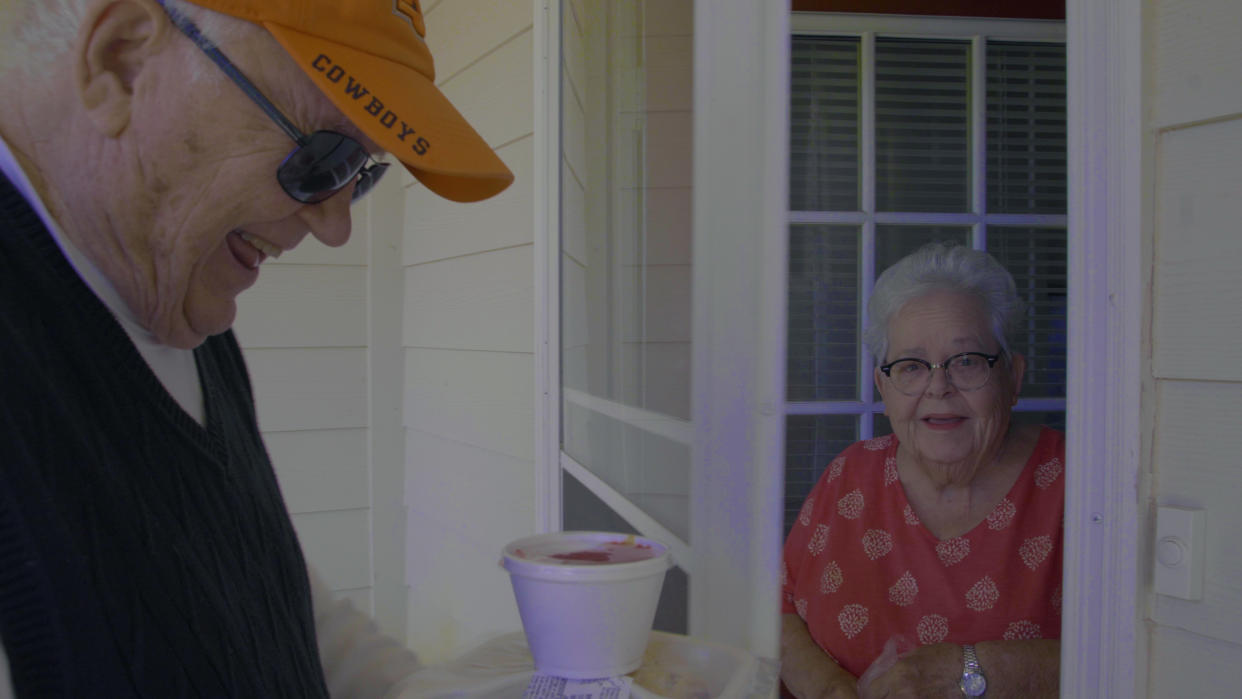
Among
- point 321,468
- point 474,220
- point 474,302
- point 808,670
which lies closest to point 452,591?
point 321,468

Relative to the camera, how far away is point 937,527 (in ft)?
7.14

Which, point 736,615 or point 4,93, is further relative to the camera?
point 736,615

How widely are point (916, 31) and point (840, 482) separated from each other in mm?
1854

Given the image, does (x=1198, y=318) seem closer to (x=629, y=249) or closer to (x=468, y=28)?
(x=629, y=249)

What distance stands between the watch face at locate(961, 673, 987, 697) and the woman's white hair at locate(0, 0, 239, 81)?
5.98ft

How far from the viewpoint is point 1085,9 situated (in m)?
1.32

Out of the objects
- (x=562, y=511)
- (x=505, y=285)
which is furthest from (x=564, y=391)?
(x=505, y=285)

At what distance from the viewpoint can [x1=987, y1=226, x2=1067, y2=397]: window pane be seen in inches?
130

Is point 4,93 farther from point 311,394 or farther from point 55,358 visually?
point 311,394

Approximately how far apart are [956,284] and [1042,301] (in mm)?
1201

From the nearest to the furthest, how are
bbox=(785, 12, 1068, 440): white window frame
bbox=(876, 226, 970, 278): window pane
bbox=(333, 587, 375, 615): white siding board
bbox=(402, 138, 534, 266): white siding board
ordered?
bbox=(402, 138, 534, 266): white siding board < bbox=(785, 12, 1068, 440): white window frame < bbox=(876, 226, 970, 278): window pane < bbox=(333, 587, 375, 615): white siding board

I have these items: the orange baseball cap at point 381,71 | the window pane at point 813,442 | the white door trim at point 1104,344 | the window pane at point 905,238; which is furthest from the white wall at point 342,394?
the white door trim at point 1104,344

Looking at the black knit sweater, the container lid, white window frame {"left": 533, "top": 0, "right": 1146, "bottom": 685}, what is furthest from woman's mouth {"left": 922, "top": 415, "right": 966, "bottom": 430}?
the black knit sweater

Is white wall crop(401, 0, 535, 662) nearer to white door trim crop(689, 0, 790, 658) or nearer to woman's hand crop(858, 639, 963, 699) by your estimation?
woman's hand crop(858, 639, 963, 699)
